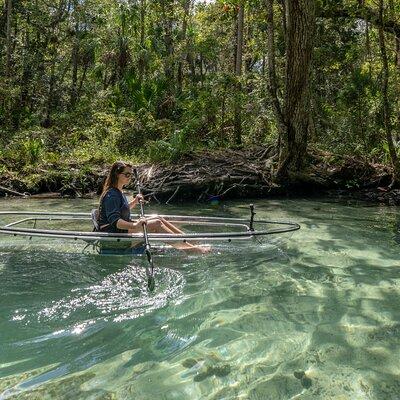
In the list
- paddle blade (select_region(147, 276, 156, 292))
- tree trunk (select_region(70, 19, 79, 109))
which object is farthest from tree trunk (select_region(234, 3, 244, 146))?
paddle blade (select_region(147, 276, 156, 292))

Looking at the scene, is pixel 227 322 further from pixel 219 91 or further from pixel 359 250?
pixel 219 91

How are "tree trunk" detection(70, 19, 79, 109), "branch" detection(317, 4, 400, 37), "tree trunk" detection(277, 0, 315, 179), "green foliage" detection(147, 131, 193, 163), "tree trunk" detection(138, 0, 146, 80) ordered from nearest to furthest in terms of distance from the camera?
"tree trunk" detection(277, 0, 315, 179)
"branch" detection(317, 4, 400, 37)
"green foliage" detection(147, 131, 193, 163)
"tree trunk" detection(138, 0, 146, 80)
"tree trunk" detection(70, 19, 79, 109)

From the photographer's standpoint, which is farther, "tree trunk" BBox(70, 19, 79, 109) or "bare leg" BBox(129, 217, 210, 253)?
"tree trunk" BBox(70, 19, 79, 109)

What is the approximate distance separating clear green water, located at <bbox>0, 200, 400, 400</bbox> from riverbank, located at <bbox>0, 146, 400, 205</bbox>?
16.4ft

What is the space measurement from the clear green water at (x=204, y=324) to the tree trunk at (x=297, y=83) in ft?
16.2

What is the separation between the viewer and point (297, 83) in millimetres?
10594

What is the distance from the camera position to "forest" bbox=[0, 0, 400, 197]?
1152cm

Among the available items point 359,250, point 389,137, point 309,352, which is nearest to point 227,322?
point 309,352

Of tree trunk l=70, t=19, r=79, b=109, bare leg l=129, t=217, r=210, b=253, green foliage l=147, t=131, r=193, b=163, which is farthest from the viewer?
tree trunk l=70, t=19, r=79, b=109

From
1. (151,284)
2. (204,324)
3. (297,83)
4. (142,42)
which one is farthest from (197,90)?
(204,324)

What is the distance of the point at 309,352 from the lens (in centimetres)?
353

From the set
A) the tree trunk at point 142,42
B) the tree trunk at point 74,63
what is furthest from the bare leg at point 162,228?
the tree trunk at point 74,63

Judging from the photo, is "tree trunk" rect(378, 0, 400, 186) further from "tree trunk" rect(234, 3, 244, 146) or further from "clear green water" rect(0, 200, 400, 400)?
"tree trunk" rect(234, 3, 244, 146)

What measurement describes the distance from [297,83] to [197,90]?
7589 mm
